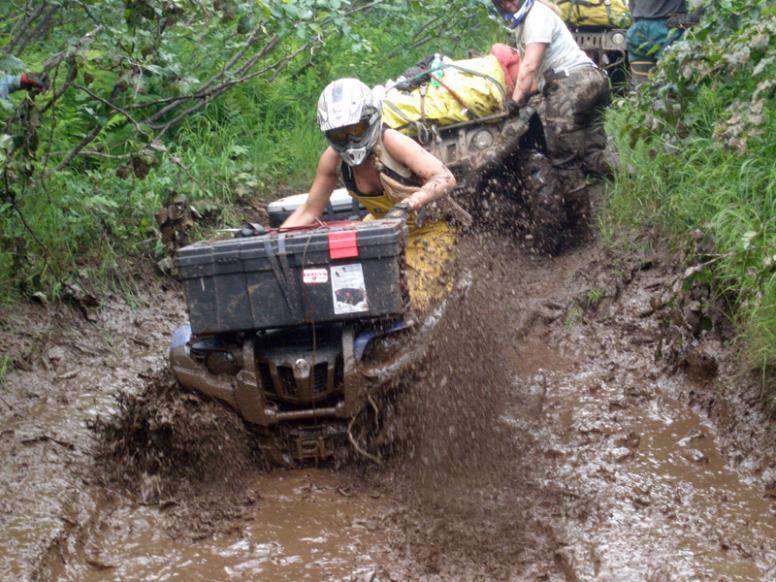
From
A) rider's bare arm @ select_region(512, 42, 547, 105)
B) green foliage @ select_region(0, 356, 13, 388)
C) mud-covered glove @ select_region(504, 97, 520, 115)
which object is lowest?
green foliage @ select_region(0, 356, 13, 388)

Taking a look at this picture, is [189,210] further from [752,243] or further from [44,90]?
[752,243]

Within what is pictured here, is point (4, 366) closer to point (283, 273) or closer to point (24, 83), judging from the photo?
point (24, 83)

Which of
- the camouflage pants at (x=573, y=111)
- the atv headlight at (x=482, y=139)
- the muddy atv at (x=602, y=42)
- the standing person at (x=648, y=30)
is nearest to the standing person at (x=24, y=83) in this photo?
the atv headlight at (x=482, y=139)

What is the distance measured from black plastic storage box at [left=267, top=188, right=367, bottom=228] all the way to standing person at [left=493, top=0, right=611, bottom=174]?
1.83 metres

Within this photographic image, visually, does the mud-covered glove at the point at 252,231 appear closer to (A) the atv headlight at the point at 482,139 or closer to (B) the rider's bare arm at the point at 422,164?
(B) the rider's bare arm at the point at 422,164

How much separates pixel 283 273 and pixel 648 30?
16.0ft

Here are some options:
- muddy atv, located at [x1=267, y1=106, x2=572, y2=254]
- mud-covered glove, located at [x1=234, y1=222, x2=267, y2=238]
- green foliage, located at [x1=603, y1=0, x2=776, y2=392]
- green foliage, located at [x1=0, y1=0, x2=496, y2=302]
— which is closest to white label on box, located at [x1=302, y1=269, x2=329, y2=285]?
mud-covered glove, located at [x1=234, y1=222, x2=267, y2=238]

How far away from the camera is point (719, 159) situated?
595 centimetres

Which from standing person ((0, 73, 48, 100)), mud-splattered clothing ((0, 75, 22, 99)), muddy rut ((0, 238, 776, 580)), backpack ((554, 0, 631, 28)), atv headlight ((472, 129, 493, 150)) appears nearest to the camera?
muddy rut ((0, 238, 776, 580))

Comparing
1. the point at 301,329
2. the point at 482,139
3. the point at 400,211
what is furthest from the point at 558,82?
the point at 301,329

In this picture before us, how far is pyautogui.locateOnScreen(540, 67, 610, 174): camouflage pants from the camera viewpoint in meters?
7.45

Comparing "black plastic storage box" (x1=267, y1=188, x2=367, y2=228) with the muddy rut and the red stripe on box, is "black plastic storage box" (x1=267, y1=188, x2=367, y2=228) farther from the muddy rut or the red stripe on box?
the red stripe on box

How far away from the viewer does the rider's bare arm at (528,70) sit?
722 cm

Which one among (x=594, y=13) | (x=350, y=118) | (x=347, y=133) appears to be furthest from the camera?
(x=594, y=13)
